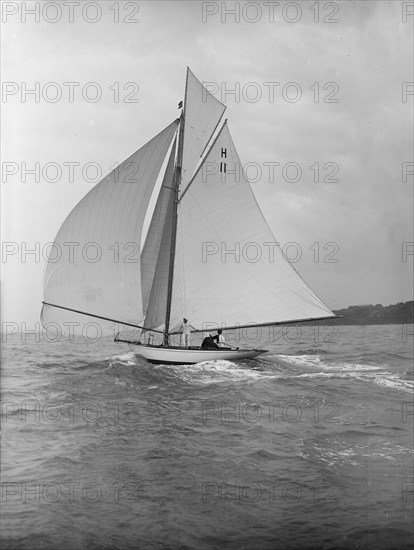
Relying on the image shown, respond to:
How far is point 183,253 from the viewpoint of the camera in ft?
87.9

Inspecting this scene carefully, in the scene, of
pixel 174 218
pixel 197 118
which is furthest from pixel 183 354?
pixel 197 118

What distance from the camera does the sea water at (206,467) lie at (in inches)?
286

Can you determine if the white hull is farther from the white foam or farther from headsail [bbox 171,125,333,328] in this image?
headsail [bbox 171,125,333,328]

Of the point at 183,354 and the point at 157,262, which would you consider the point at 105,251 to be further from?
the point at 183,354

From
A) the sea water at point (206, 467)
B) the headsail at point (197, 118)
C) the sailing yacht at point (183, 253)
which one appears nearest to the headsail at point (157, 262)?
the sailing yacht at point (183, 253)

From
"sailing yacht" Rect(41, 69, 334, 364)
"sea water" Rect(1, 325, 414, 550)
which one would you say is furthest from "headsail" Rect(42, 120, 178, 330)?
"sea water" Rect(1, 325, 414, 550)

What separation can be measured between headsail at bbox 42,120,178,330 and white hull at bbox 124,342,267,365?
1616 millimetres

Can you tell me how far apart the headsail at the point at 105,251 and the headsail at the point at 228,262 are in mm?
2460

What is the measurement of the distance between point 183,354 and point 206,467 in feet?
49.6

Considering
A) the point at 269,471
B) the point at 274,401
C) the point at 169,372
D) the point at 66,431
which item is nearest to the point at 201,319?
the point at 169,372

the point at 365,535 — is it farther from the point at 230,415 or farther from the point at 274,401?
the point at 274,401

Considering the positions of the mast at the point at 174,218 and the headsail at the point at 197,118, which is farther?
the headsail at the point at 197,118

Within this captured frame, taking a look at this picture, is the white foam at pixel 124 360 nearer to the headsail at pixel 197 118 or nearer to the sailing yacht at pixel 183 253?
the sailing yacht at pixel 183 253

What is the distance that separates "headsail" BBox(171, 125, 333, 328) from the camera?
26.0 metres
